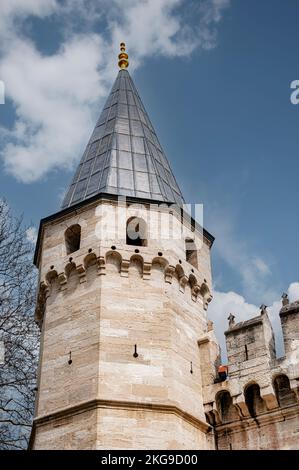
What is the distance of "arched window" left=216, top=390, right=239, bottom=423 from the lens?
14.3 metres

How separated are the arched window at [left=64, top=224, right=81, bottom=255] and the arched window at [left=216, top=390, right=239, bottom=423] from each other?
455 centimetres

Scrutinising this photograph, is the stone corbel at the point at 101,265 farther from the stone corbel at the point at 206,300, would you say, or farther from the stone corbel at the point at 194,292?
the stone corbel at the point at 206,300

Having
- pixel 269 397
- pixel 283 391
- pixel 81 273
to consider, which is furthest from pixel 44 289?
pixel 283 391

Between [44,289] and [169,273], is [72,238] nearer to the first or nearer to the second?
[44,289]

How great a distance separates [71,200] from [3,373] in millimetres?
4440

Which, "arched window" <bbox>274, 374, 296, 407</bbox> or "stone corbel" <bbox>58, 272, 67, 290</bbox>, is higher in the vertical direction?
"stone corbel" <bbox>58, 272, 67, 290</bbox>

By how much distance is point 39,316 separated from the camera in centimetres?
1619

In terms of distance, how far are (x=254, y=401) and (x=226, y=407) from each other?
2.06ft

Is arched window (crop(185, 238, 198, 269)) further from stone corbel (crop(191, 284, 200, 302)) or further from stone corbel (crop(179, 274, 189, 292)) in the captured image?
stone corbel (crop(179, 274, 189, 292))

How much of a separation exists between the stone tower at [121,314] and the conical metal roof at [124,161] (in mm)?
48

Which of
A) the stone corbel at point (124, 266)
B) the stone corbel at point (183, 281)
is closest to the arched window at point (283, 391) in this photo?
the stone corbel at point (183, 281)

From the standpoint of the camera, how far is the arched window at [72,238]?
16219 mm

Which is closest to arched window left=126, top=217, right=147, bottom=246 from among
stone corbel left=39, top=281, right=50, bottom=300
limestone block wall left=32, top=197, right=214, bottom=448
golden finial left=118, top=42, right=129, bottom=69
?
limestone block wall left=32, top=197, right=214, bottom=448
